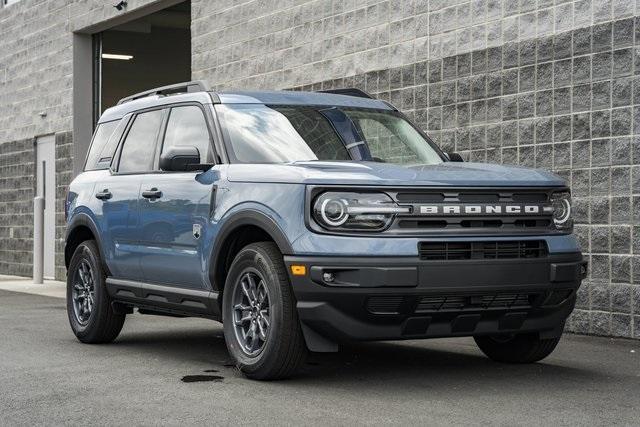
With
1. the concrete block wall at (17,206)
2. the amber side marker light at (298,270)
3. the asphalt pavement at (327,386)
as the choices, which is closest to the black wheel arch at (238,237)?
the amber side marker light at (298,270)

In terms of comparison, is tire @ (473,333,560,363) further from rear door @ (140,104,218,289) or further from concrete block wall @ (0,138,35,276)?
concrete block wall @ (0,138,35,276)

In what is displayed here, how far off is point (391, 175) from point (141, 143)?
3014mm

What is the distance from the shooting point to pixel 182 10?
19219mm

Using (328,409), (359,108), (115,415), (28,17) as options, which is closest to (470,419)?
(328,409)

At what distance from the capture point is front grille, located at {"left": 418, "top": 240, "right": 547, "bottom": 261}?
6719 millimetres

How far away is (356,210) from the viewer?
6.67 meters

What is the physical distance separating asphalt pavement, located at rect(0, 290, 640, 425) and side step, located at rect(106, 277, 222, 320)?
0.38m

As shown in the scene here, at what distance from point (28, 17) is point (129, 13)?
4.07m

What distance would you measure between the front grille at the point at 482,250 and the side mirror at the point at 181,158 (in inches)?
74.1

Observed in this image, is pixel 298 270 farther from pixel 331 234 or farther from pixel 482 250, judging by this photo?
pixel 482 250

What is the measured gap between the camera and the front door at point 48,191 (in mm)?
20328

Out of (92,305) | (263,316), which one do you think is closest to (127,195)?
(92,305)

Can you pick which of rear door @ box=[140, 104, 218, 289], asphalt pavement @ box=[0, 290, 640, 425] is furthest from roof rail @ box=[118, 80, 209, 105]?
asphalt pavement @ box=[0, 290, 640, 425]

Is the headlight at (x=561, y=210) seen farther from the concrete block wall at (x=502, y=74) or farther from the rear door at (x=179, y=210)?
the concrete block wall at (x=502, y=74)
